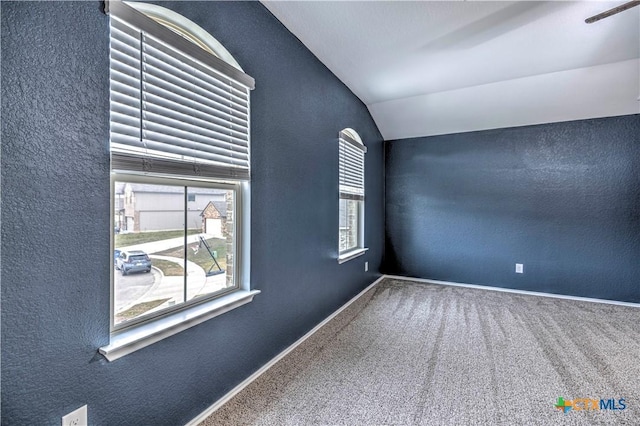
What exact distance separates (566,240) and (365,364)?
341 centimetres

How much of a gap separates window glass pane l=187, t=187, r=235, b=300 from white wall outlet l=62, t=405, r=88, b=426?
24.6 inches

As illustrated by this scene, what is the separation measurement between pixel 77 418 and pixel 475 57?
3.70 metres

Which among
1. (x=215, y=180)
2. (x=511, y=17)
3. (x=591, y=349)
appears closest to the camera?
(x=215, y=180)

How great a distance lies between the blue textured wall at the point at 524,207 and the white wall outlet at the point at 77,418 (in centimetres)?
431

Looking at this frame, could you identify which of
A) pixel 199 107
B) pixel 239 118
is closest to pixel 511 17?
pixel 239 118

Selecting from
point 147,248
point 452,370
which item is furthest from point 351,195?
point 147,248

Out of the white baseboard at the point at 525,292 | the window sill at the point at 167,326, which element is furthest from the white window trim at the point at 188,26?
the white baseboard at the point at 525,292

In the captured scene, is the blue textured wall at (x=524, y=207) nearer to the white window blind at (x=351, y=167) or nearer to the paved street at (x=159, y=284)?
the white window blind at (x=351, y=167)

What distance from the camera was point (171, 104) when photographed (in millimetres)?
1456

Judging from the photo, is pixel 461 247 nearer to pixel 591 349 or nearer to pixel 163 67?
pixel 591 349

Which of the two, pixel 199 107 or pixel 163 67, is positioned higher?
pixel 163 67

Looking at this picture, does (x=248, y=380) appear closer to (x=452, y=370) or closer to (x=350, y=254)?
(x=452, y=370)

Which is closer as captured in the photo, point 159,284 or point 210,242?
point 159,284

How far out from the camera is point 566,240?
12.7 ft
